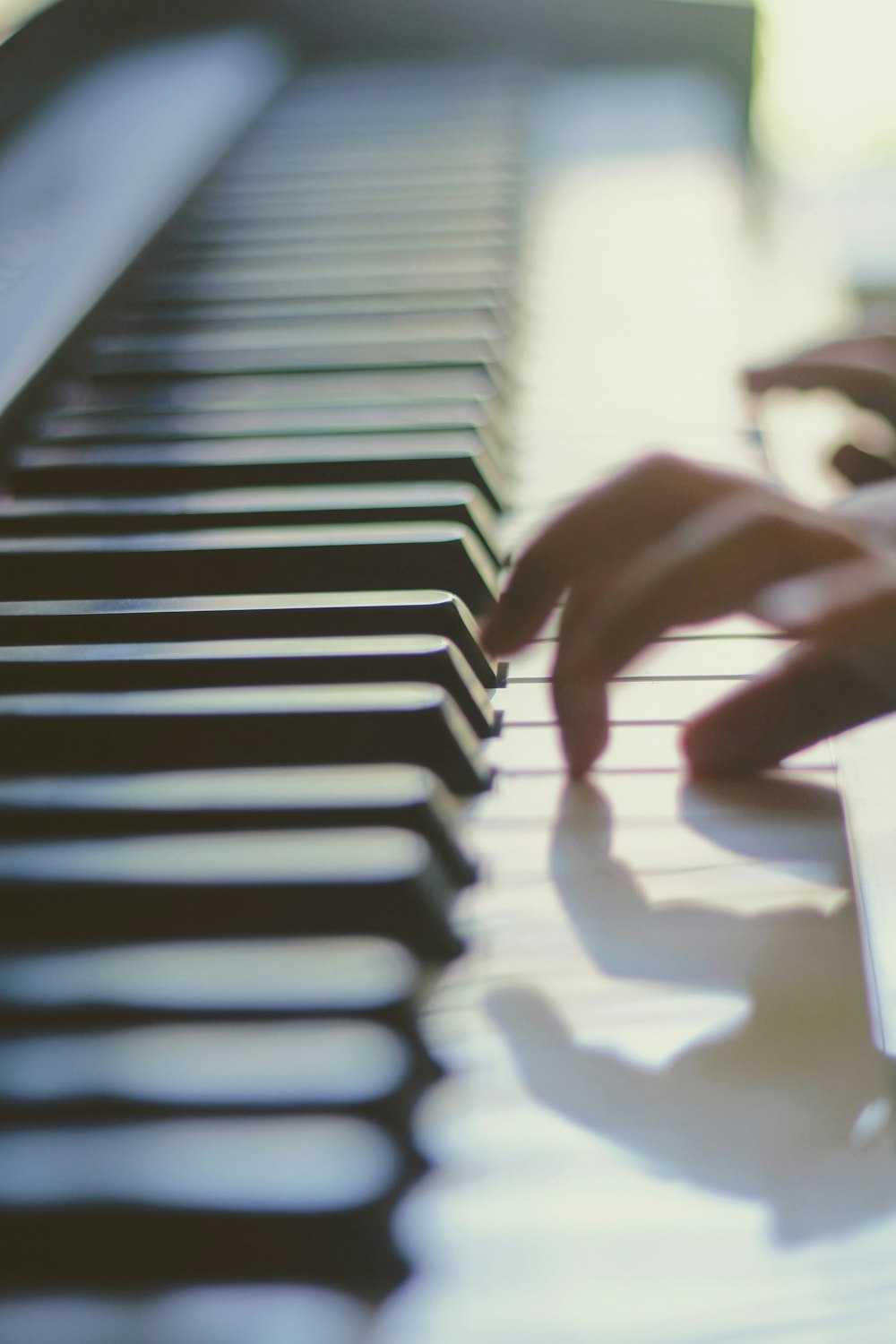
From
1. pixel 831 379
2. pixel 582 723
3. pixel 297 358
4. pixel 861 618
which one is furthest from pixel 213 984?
pixel 831 379

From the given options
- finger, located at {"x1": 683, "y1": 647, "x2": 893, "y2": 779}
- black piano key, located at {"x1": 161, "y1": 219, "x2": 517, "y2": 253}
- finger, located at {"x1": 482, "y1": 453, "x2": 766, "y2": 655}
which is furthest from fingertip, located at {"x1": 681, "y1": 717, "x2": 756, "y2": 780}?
black piano key, located at {"x1": 161, "y1": 219, "x2": 517, "y2": 253}

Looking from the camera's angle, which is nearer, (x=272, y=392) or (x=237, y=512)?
(x=237, y=512)

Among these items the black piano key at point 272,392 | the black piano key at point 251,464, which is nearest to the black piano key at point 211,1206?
the black piano key at point 251,464

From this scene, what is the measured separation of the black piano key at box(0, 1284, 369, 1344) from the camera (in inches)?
Answer: 14.4

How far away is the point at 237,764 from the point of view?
1.91ft

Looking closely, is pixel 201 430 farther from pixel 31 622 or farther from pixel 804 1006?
pixel 804 1006

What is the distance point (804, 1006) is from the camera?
0.49 metres

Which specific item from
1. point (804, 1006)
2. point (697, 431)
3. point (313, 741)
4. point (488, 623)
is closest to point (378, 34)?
point (697, 431)

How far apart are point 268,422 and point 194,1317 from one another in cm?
66

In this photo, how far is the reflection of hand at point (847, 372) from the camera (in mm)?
996

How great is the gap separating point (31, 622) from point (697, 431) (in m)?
0.56

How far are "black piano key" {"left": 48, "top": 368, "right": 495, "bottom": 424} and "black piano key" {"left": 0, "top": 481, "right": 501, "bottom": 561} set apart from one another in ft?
0.45

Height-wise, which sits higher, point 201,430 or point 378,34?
point 378,34

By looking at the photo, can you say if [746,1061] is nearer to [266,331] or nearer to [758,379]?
[758,379]
